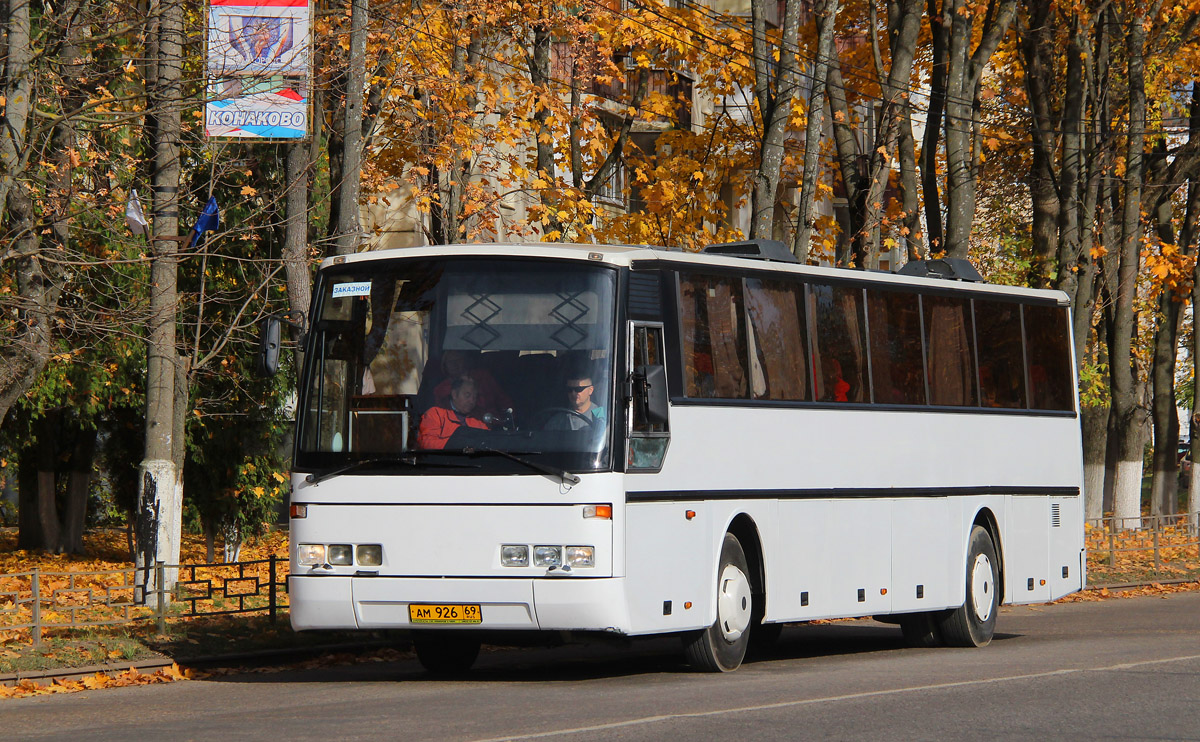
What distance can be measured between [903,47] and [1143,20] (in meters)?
6.43

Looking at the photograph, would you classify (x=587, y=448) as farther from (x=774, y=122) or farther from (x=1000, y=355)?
(x=774, y=122)

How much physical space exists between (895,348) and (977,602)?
9.58ft

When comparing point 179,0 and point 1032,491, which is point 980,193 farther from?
point 179,0

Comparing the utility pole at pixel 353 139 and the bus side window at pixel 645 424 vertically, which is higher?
the utility pole at pixel 353 139

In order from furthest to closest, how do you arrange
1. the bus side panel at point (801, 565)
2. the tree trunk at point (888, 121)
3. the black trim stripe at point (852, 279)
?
1. the tree trunk at point (888, 121)
2. the bus side panel at point (801, 565)
3. the black trim stripe at point (852, 279)

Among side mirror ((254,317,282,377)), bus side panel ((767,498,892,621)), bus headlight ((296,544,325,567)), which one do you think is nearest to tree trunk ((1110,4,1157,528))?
bus side panel ((767,498,892,621))

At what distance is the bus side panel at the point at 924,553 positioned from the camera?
54.1 feet

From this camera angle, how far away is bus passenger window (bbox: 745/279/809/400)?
14742 mm

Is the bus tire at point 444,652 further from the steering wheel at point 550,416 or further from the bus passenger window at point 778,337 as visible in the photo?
the bus passenger window at point 778,337

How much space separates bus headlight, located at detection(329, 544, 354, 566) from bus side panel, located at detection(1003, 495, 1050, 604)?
7.91 metres

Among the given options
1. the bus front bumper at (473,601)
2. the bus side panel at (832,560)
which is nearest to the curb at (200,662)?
the bus front bumper at (473,601)

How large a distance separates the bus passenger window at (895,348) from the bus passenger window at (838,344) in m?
0.21

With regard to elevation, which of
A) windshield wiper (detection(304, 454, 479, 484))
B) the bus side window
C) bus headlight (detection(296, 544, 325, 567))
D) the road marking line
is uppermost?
the bus side window

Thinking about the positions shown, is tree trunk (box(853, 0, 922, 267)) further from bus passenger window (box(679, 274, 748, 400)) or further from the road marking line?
A: the road marking line
